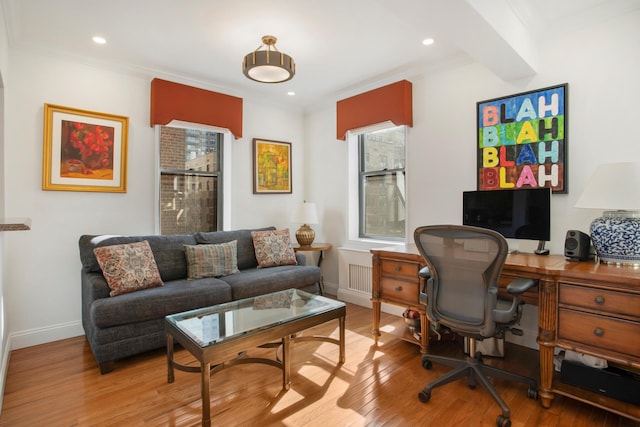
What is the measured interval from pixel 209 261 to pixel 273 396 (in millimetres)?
1598

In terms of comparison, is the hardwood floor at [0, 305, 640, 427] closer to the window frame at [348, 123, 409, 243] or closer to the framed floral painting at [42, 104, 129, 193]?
the framed floral painting at [42, 104, 129, 193]

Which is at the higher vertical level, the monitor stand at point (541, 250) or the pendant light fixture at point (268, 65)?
the pendant light fixture at point (268, 65)

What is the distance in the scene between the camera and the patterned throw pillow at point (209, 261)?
3.28 metres

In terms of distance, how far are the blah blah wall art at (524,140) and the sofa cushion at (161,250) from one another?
291cm

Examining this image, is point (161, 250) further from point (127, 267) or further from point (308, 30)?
point (308, 30)

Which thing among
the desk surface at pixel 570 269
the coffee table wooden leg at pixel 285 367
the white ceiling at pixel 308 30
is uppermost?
the white ceiling at pixel 308 30

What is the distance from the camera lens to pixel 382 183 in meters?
4.15

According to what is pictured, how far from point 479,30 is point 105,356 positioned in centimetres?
334

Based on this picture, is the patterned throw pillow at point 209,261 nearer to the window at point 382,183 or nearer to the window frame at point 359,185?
the window frame at point 359,185

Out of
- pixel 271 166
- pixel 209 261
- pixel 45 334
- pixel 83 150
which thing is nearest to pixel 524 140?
pixel 271 166

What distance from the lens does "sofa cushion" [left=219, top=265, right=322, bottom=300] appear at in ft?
10.4

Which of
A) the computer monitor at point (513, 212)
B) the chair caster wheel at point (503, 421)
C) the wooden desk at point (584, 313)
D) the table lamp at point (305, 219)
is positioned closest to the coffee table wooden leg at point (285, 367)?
the chair caster wheel at point (503, 421)

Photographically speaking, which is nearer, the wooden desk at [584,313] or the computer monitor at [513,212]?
the wooden desk at [584,313]

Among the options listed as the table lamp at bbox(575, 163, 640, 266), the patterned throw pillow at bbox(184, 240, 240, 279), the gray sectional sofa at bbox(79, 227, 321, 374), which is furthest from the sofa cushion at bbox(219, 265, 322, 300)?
the table lamp at bbox(575, 163, 640, 266)
